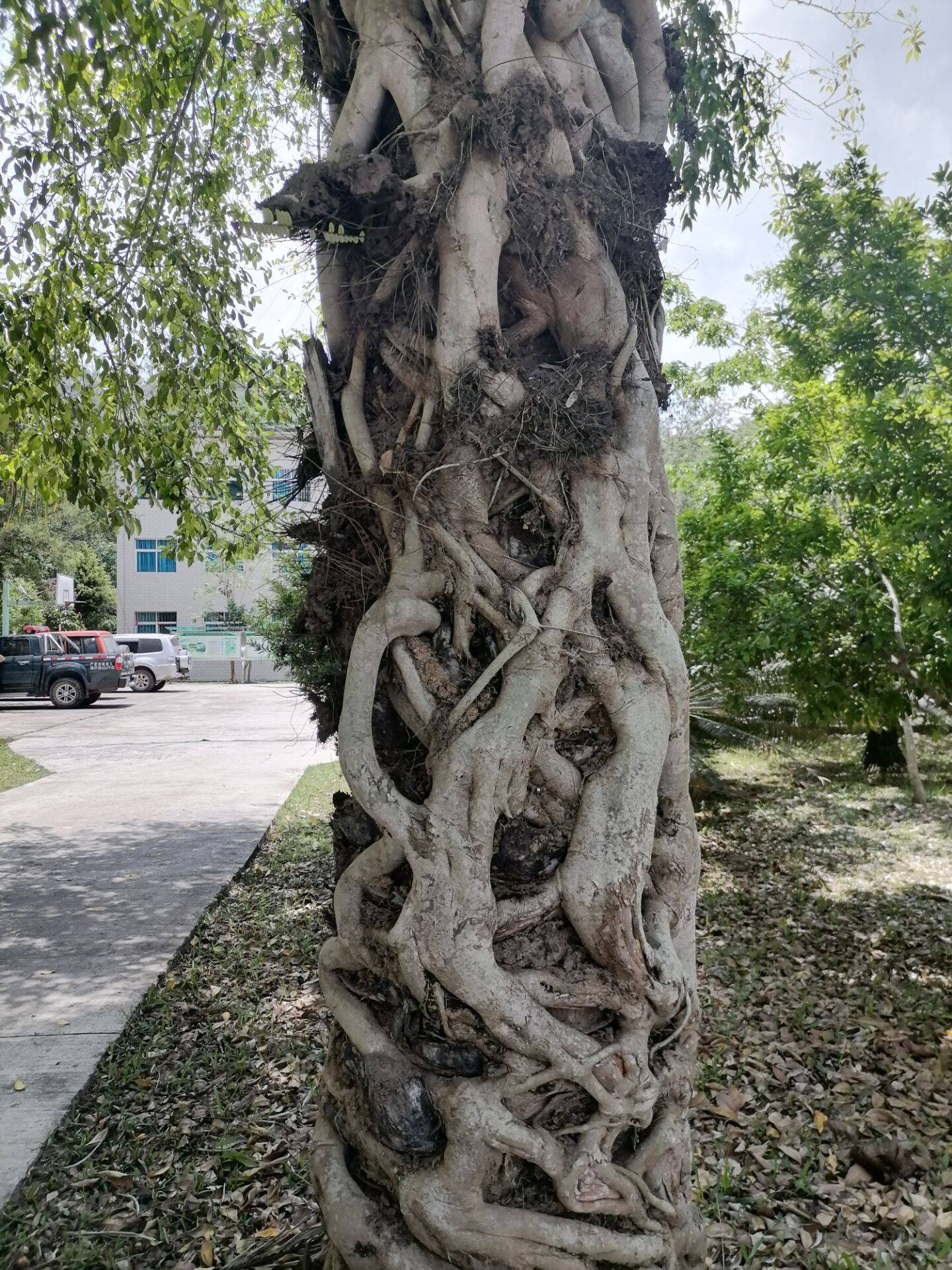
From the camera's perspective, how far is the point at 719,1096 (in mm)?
4133

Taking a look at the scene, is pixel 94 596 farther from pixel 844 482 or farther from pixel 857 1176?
pixel 857 1176

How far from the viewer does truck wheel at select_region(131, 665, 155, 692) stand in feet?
94.4

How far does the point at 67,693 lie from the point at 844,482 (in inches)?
806

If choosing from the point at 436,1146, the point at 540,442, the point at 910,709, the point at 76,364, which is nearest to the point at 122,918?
the point at 76,364

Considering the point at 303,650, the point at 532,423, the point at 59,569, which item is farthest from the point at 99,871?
the point at 59,569

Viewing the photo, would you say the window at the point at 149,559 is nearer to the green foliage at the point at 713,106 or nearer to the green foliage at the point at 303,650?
the green foliage at the point at 303,650

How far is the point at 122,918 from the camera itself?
20.9 feet

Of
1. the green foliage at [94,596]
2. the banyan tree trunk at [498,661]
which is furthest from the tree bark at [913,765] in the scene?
the green foliage at [94,596]

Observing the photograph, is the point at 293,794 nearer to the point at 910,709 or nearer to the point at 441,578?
the point at 910,709

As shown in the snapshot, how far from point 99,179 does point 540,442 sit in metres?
5.03

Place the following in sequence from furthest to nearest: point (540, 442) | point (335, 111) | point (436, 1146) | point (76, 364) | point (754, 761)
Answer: point (754, 761) < point (76, 364) < point (335, 111) < point (540, 442) < point (436, 1146)

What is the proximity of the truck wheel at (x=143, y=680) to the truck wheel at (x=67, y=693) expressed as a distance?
5.32 metres

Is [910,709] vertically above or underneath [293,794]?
above

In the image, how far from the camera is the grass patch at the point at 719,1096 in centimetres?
316
